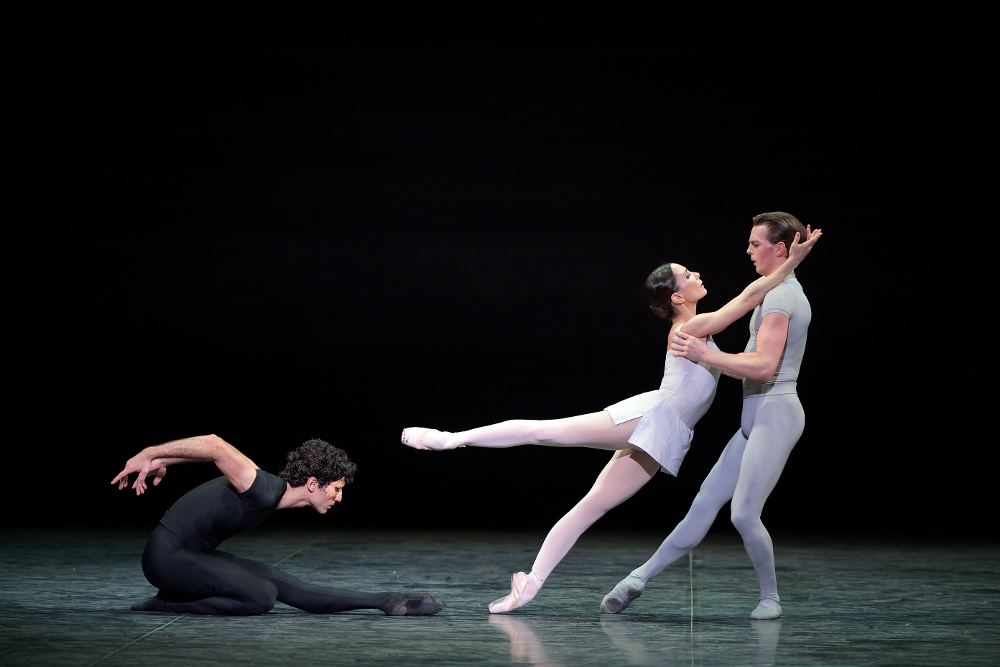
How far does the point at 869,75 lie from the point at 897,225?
0.87 m

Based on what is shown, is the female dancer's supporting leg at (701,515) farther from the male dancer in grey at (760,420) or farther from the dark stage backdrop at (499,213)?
the dark stage backdrop at (499,213)

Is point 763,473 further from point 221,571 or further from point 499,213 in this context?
point 499,213

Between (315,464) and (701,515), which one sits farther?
(701,515)

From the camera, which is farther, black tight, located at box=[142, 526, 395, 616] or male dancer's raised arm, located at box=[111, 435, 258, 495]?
black tight, located at box=[142, 526, 395, 616]

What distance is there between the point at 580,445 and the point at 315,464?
2.66 ft

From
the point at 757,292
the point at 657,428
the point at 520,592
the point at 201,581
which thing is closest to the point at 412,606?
the point at 520,592

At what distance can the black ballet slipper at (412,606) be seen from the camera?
3295mm

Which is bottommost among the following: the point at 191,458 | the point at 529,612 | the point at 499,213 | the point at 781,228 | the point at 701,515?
the point at 529,612

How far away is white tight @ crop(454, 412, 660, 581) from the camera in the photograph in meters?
3.30

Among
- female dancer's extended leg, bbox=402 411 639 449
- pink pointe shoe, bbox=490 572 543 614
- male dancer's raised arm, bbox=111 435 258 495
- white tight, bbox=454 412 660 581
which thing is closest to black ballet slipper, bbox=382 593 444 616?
pink pointe shoe, bbox=490 572 543 614

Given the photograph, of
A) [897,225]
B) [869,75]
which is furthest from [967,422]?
[869,75]

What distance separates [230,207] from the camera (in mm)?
6543

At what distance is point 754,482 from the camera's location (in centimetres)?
326

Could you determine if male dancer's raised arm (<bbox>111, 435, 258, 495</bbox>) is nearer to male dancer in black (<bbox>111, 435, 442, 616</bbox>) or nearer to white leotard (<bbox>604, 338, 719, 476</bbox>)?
male dancer in black (<bbox>111, 435, 442, 616</bbox>)
